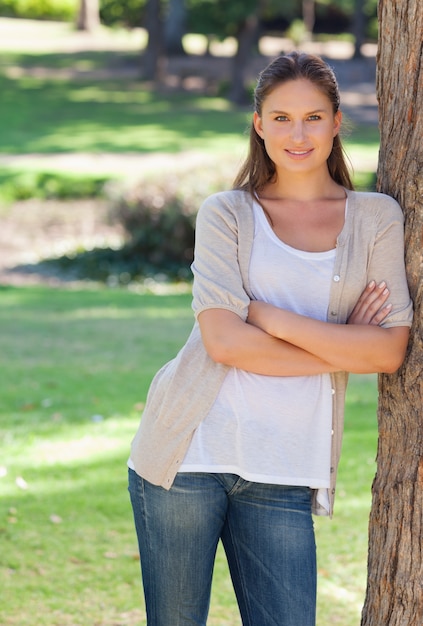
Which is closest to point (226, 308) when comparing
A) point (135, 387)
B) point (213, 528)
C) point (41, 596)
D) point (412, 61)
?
point (213, 528)

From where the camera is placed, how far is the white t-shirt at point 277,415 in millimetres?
2377

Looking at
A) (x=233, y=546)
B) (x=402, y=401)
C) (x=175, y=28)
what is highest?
(x=402, y=401)

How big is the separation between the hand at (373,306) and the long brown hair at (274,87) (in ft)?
1.12

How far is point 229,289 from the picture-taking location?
2479 mm

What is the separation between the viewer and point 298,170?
250cm

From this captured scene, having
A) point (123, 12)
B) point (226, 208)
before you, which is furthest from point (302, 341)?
point (123, 12)

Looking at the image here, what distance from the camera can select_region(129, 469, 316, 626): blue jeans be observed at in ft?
7.86

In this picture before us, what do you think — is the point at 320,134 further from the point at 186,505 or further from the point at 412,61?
the point at 186,505

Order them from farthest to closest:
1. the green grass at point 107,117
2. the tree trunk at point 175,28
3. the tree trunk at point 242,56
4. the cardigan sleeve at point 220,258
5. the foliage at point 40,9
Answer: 1. the foliage at point 40,9
2. the tree trunk at point 175,28
3. the tree trunk at point 242,56
4. the green grass at point 107,117
5. the cardigan sleeve at point 220,258

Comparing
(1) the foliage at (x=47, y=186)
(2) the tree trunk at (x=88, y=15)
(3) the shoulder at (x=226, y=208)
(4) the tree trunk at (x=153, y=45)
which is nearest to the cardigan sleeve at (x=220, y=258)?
(3) the shoulder at (x=226, y=208)

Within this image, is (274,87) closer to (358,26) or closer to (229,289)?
(229,289)

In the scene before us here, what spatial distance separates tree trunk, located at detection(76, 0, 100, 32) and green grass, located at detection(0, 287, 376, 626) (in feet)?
121

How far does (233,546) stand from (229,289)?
2.07ft

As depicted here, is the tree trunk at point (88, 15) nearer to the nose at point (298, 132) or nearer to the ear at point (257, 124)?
the ear at point (257, 124)
